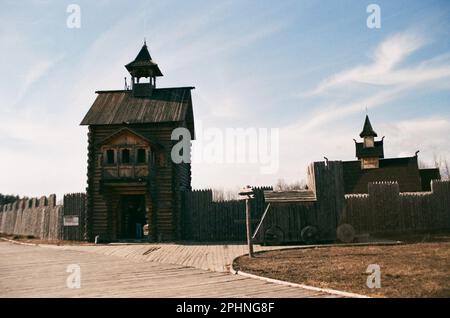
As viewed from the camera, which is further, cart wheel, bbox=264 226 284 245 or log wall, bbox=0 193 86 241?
log wall, bbox=0 193 86 241

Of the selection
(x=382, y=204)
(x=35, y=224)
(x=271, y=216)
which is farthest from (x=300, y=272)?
(x=35, y=224)

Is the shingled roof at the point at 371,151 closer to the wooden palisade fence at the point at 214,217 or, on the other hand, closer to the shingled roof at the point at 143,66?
the wooden palisade fence at the point at 214,217

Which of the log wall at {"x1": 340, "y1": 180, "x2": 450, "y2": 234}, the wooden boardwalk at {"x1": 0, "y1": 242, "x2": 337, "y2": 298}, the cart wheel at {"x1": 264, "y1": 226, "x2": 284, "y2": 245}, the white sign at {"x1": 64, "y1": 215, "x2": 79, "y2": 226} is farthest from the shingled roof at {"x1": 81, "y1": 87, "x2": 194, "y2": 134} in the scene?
the wooden boardwalk at {"x1": 0, "y1": 242, "x2": 337, "y2": 298}

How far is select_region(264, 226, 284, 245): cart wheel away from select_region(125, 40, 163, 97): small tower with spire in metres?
13.6

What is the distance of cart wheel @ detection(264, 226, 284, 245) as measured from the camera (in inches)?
672

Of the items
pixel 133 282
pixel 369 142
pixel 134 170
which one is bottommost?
pixel 133 282

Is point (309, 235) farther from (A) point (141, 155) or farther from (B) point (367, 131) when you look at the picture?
(B) point (367, 131)

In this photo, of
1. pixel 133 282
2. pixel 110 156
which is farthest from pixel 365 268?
pixel 110 156

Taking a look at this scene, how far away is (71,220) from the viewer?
74.4 ft

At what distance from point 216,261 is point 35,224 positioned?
21.3 meters

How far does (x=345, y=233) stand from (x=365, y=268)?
26.7ft

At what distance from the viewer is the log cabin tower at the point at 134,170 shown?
20.9 metres

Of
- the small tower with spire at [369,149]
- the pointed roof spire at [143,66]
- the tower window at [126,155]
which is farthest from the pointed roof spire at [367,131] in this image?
the tower window at [126,155]

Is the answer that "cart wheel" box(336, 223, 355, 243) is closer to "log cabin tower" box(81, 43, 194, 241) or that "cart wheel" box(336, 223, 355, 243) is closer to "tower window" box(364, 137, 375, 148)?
"log cabin tower" box(81, 43, 194, 241)
